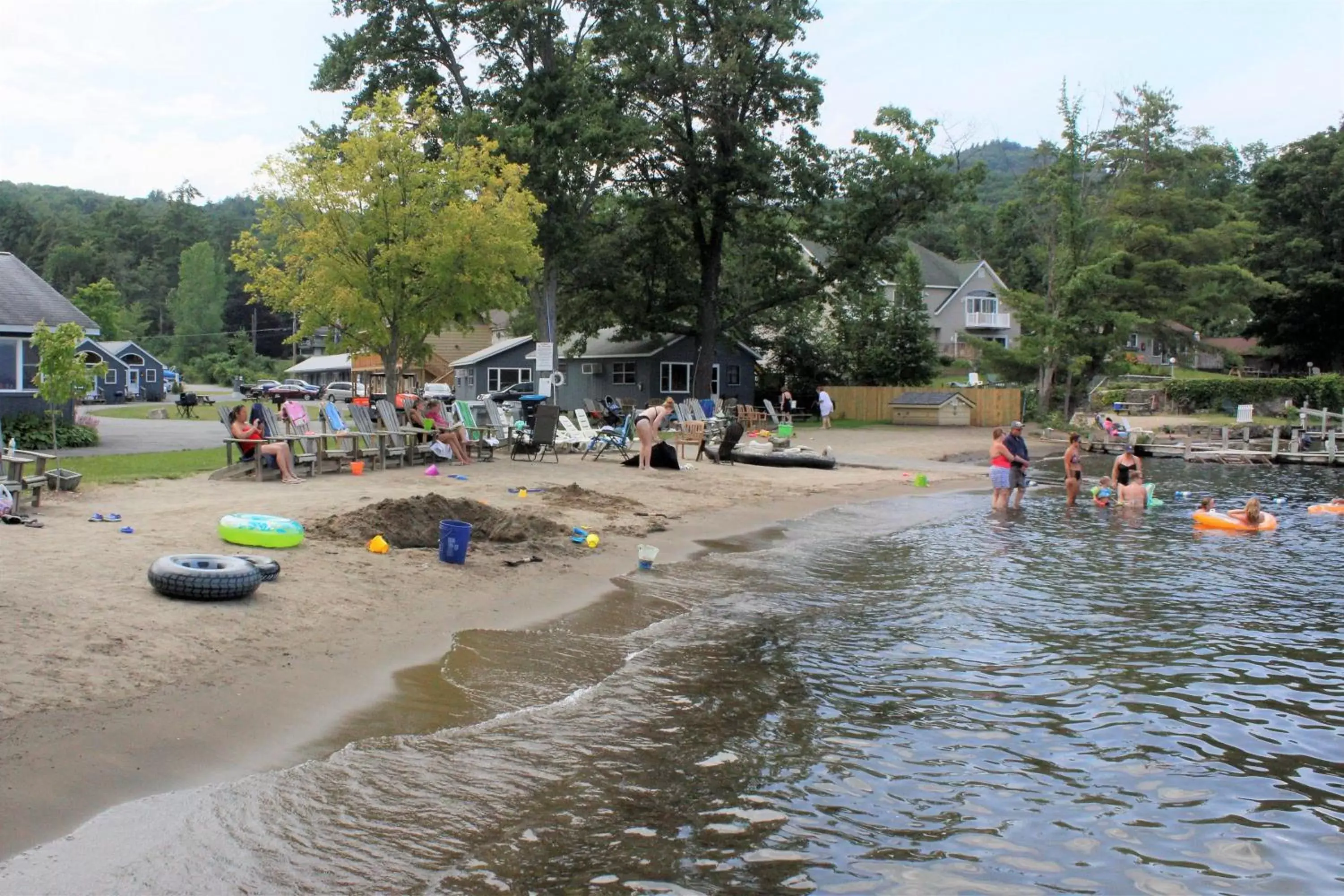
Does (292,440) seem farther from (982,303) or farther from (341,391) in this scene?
(982,303)

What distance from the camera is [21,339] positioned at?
82.2ft

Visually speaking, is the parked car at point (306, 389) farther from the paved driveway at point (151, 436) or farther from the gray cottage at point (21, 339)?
the gray cottage at point (21, 339)

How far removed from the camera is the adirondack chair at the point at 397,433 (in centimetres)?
1808

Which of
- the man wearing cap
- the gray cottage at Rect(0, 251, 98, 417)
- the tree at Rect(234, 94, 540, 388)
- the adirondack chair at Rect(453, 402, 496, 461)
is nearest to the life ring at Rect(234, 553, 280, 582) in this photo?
the adirondack chair at Rect(453, 402, 496, 461)

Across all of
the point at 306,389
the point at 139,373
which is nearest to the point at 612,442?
the point at 306,389

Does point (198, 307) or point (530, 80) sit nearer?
point (530, 80)

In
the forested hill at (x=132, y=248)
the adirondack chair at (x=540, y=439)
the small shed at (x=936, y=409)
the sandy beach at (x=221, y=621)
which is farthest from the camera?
the forested hill at (x=132, y=248)

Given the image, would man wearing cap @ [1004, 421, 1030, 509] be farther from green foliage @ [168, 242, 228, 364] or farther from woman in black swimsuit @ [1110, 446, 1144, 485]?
green foliage @ [168, 242, 228, 364]

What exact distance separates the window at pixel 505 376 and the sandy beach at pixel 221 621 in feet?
111

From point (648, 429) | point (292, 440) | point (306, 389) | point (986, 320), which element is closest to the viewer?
point (292, 440)

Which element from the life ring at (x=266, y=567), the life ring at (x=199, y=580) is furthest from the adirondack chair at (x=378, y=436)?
the life ring at (x=199, y=580)

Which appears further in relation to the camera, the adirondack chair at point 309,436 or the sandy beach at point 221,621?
the adirondack chair at point 309,436

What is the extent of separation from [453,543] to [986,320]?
61.8 m

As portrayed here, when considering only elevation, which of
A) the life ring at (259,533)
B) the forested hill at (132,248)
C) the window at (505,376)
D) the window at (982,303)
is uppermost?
the forested hill at (132,248)
